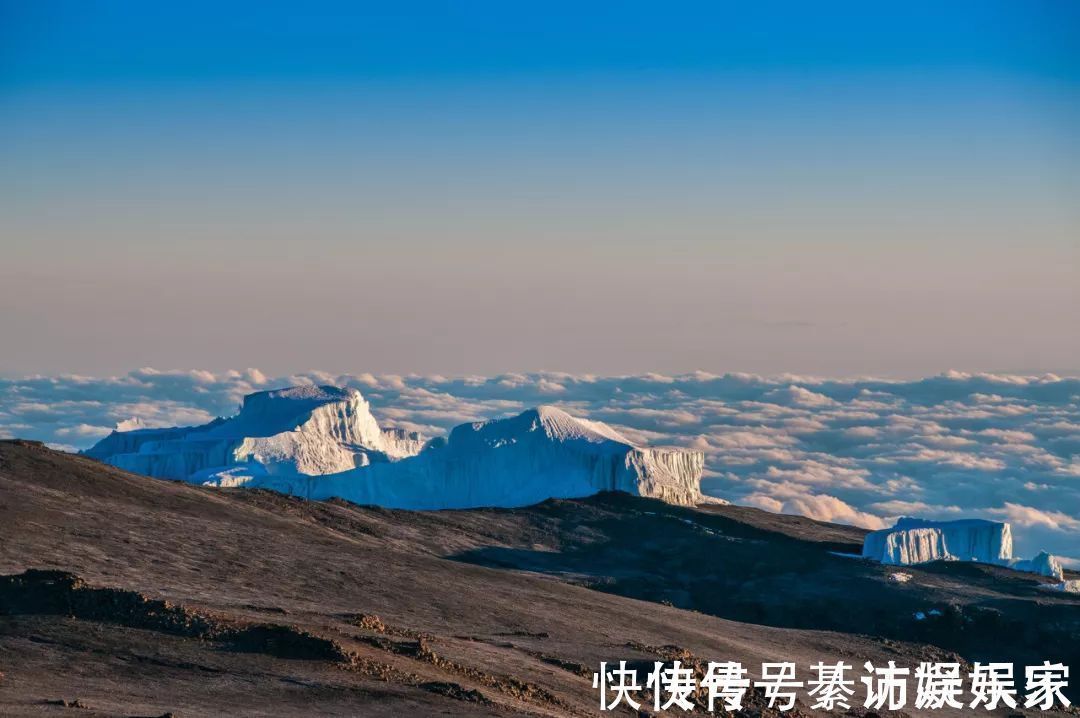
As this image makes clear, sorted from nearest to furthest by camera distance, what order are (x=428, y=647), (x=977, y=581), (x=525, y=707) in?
1. (x=525, y=707)
2. (x=428, y=647)
3. (x=977, y=581)

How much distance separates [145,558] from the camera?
218ft

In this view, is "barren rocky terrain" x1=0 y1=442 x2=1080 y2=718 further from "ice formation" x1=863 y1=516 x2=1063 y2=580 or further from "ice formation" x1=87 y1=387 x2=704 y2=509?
"ice formation" x1=87 y1=387 x2=704 y2=509

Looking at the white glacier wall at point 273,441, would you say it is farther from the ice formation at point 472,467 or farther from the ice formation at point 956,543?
the ice formation at point 956,543

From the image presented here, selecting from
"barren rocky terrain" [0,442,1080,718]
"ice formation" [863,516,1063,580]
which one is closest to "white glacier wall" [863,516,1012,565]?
"ice formation" [863,516,1063,580]

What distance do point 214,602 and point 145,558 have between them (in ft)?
30.2

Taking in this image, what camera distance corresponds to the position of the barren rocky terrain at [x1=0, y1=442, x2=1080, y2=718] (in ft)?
145

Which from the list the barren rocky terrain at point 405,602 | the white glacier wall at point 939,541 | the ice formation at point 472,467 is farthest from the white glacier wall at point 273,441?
the white glacier wall at point 939,541

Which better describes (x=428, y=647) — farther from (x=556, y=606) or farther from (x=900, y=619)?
(x=900, y=619)

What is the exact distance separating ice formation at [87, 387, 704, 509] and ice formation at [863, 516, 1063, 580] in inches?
1260

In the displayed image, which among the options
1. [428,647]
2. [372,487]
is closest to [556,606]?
[428,647]

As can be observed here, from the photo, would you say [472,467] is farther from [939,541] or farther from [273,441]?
[939,541]

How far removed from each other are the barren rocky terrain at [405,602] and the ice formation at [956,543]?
588 cm

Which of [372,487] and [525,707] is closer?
[525,707]

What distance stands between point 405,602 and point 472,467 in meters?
94.3
